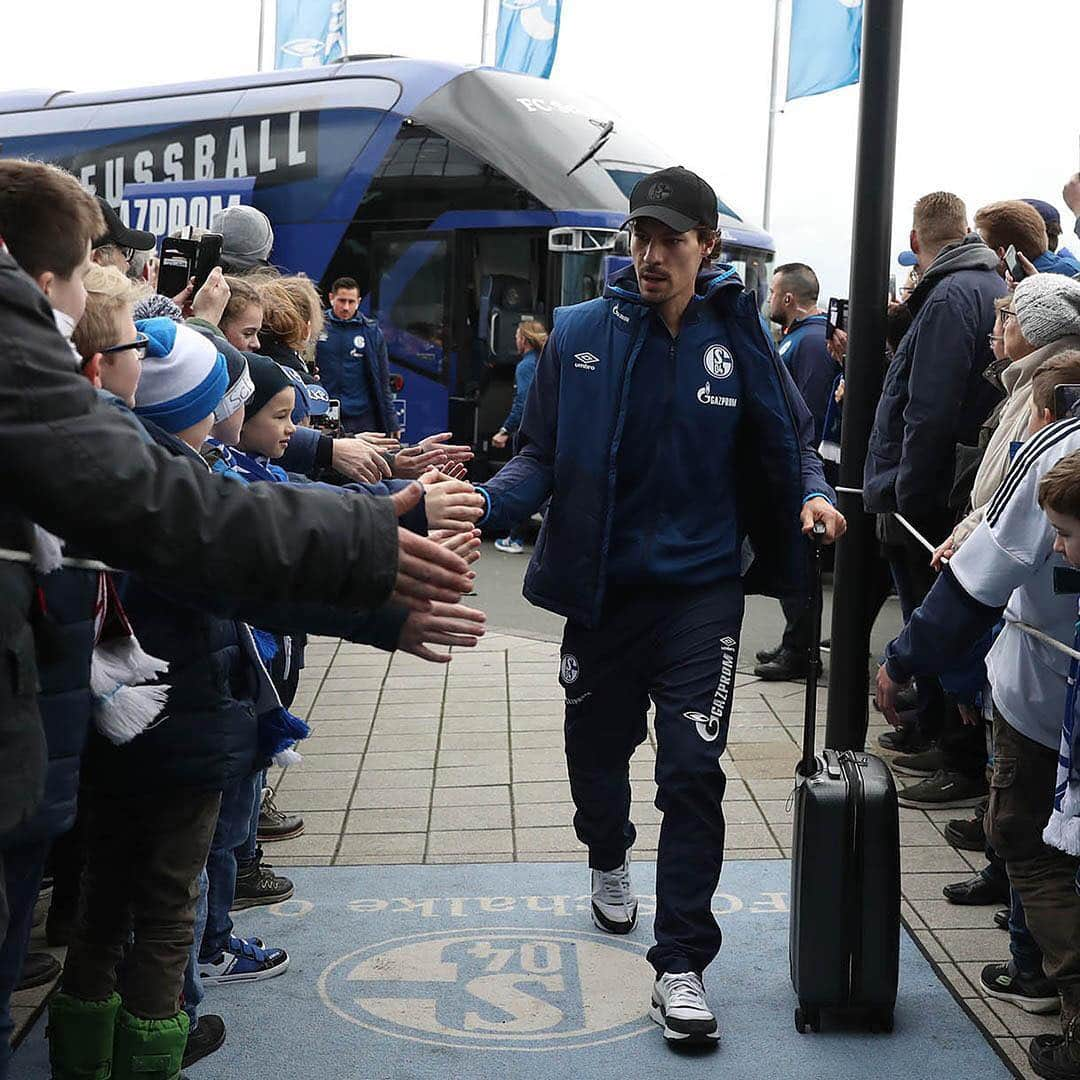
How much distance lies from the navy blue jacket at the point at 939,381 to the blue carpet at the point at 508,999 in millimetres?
1918

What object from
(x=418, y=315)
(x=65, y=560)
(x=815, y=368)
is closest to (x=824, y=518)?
(x=65, y=560)

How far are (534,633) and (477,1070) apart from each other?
18.7ft

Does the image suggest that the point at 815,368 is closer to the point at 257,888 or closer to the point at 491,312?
the point at 257,888

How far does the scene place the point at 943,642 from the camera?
11.4 feet

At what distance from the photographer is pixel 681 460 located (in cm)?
409

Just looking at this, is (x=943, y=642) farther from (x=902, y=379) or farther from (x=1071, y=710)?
(x=902, y=379)

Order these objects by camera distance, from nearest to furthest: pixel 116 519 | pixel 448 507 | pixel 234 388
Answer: pixel 116 519
pixel 448 507
pixel 234 388

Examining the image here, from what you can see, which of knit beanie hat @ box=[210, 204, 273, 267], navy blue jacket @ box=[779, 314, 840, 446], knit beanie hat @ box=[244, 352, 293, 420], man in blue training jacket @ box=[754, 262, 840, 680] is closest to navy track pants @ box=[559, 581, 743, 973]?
knit beanie hat @ box=[244, 352, 293, 420]

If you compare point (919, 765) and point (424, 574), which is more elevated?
point (424, 574)

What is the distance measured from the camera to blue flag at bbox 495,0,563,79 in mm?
21641

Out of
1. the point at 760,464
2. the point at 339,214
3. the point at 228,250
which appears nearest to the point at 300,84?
the point at 339,214

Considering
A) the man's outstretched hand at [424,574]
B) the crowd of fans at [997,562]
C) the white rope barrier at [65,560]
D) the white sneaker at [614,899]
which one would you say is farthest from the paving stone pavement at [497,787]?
the man's outstretched hand at [424,574]

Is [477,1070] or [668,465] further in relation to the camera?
[668,465]

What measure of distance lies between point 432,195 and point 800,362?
230 inches
